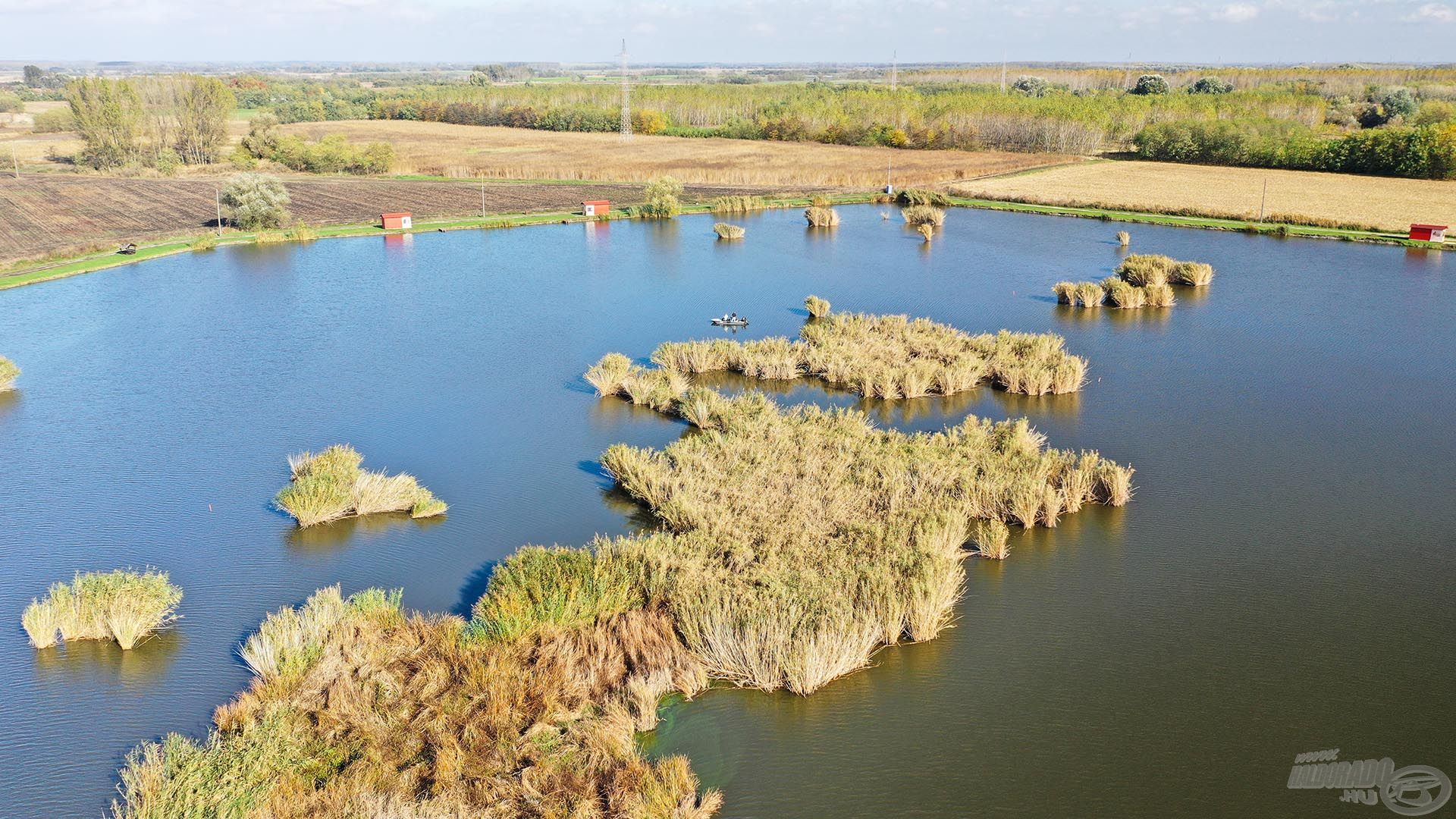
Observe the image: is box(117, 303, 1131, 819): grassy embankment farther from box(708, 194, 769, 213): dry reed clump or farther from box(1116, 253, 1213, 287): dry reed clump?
box(708, 194, 769, 213): dry reed clump

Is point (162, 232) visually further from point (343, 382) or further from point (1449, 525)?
point (1449, 525)

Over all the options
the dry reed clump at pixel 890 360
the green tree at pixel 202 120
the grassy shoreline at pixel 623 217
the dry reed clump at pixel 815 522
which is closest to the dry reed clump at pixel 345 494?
the dry reed clump at pixel 815 522

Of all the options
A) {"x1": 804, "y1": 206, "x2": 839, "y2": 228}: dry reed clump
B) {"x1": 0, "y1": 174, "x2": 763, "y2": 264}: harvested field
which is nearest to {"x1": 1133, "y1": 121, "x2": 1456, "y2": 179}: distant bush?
{"x1": 0, "y1": 174, "x2": 763, "y2": 264}: harvested field

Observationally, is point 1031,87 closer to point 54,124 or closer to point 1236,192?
point 1236,192

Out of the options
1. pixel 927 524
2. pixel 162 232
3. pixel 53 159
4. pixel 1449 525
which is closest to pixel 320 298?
pixel 162 232

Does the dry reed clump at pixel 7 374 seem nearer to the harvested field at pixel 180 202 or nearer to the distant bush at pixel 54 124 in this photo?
the harvested field at pixel 180 202

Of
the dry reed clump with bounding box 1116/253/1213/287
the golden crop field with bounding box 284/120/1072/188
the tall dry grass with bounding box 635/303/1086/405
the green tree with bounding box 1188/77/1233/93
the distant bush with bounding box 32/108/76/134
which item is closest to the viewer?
the tall dry grass with bounding box 635/303/1086/405
